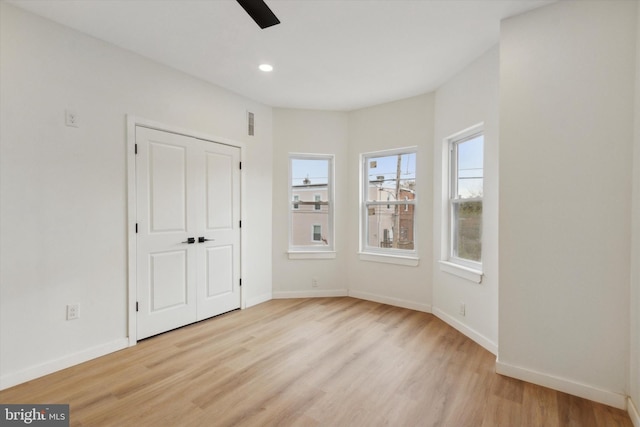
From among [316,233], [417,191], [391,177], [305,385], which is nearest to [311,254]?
[316,233]

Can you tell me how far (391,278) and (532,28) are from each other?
116 inches

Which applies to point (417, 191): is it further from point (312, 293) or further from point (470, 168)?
point (312, 293)

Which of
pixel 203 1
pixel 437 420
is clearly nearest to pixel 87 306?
pixel 203 1

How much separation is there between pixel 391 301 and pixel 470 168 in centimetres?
195

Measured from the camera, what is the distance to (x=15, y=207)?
2.18 metres

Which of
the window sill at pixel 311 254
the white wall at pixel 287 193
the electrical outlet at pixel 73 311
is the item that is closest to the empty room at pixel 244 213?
the electrical outlet at pixel 73 311

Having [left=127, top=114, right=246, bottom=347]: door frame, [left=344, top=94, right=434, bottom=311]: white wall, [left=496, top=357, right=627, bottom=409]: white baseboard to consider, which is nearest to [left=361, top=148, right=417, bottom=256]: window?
[left=344, top=94, right=434, bottom=311]: white wall

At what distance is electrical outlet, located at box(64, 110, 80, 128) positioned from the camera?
2.42 m

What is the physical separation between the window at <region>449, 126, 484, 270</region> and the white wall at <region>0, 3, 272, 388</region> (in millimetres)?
3161

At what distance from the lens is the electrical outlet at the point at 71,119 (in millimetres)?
2421

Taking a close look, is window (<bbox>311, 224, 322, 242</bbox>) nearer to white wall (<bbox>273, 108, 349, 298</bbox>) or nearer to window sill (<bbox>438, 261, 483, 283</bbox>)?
white wall (<bbox>273, 108, 349, 298</bbox>)

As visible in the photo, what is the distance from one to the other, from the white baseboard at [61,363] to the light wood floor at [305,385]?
5cm

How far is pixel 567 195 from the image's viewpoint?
2070mm

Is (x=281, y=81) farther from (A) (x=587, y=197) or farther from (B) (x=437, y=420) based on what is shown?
(B) (x=437, y=420)
